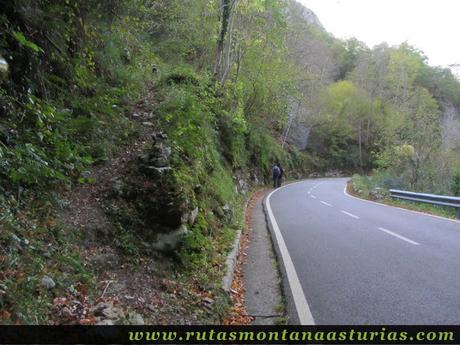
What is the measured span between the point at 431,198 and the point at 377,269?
35.6 ft

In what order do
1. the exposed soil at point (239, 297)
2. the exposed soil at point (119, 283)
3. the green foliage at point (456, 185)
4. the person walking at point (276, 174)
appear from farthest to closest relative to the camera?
the person walking at point (276, 174), the green foliage at point (456, 185), the exposed soil at point (239, 297), the exposed soil at point (119, 283)

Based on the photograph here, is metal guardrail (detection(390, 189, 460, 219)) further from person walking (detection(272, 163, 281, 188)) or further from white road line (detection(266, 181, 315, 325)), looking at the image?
person walking (detection(272, 163, 281, 188))

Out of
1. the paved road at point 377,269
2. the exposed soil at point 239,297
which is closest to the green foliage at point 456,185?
the paved road at point 377,269

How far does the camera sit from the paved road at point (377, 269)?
435 centimetres

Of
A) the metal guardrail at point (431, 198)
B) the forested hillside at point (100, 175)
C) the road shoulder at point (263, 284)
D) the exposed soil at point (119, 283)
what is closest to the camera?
the exposed soil at point (119, 283)

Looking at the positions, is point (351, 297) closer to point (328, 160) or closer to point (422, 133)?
point (422, 133)

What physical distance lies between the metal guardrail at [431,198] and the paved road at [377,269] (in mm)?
2711

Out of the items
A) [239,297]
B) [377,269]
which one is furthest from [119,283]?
[377,269]

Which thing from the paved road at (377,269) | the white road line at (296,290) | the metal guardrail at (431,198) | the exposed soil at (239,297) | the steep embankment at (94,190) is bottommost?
the exposed soil at (239,297)

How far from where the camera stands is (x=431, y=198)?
15016 mm

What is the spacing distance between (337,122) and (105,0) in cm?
4805

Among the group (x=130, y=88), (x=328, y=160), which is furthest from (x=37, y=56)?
(x=328, y=160)

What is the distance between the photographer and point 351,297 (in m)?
4.81

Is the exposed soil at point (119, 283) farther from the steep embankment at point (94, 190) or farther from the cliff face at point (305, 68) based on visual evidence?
the cliff face at point (305, 68)
